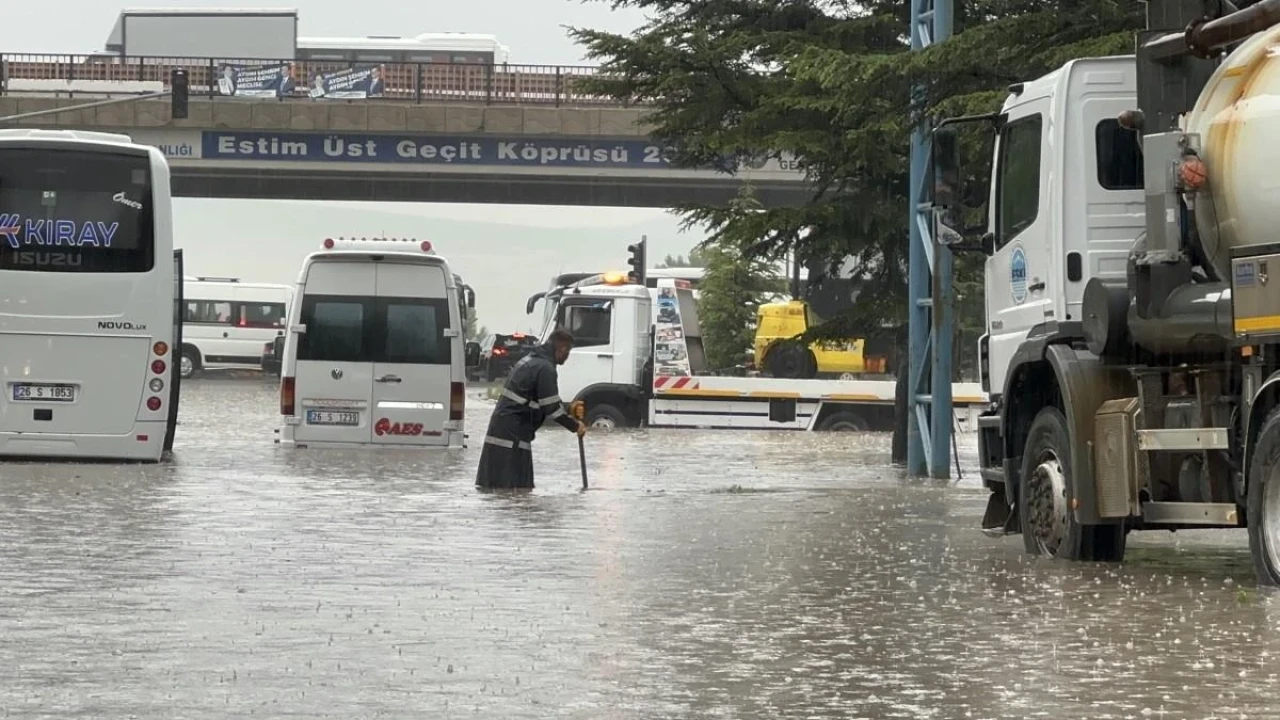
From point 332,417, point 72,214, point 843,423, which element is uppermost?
point 72,214

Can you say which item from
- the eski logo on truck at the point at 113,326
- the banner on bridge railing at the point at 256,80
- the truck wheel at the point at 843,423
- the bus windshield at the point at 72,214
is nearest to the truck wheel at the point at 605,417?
the truck wheel at the point at 843,423

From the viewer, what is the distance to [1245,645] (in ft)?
31.5

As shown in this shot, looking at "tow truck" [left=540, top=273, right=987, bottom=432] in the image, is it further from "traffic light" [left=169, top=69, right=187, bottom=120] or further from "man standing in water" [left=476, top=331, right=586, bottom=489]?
"man standing in water" [left=476, top=331, right=586, bottom=489]

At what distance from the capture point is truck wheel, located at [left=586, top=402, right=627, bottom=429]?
38.8 metres

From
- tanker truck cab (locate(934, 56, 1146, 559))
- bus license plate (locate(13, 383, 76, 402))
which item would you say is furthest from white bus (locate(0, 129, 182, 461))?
tanker truck cab (locate(934, 56, 1146, 559))

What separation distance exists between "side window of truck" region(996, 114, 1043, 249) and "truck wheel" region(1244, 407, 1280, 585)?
2824mm

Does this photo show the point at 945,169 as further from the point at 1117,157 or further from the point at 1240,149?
the point at 1240,149

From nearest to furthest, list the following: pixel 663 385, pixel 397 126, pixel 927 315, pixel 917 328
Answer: pixel 917 328
pixel 927 315
pixel 663 385
pixel 397 126

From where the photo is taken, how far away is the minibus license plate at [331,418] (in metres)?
27.6

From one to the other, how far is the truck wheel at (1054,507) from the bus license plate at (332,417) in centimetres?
1421

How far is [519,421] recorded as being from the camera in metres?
21.0

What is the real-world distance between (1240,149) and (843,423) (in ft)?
86.4

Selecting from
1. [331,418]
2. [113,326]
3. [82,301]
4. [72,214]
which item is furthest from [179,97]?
[113,326]

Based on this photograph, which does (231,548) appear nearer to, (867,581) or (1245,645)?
(867,581)
